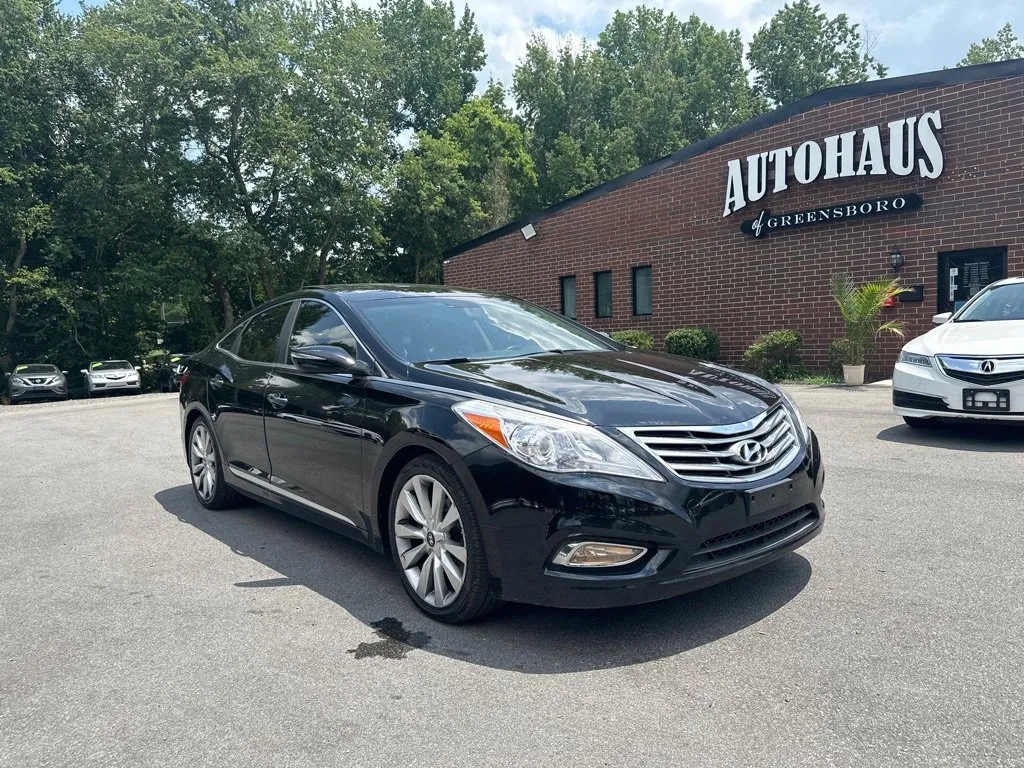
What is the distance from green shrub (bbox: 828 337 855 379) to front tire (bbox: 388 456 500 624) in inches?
466

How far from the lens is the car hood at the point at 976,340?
6.95 meters

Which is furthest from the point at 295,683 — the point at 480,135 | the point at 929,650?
the point at 480,135

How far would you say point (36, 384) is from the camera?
25.9 metres

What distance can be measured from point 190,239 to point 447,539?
33.0 metres

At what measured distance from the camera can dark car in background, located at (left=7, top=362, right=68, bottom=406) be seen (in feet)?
84.0

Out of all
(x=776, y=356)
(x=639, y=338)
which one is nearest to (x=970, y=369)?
(x=776, y=356)

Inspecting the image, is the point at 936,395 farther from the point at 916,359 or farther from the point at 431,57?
the point at 431,57

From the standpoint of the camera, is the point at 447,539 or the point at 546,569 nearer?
the point at 546,569

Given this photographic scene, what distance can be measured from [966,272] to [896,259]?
1162mm

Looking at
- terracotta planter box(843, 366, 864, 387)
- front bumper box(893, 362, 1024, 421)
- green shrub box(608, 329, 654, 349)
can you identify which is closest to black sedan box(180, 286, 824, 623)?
front bumper box(893, 362, 1024, 421)

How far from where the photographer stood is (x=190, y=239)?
108 ft

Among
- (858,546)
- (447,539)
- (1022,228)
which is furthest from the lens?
(1022,228)

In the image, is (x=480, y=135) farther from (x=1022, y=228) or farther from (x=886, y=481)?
(x=886, y=481)

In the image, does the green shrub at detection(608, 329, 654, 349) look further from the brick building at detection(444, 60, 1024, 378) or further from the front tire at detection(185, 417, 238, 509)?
the front tire at detection(185, 417, 238, 509)
